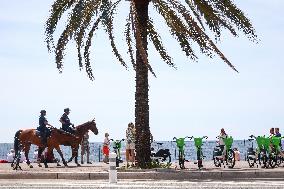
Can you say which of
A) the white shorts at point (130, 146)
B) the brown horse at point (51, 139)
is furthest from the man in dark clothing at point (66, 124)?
the white shorts at point (130, 146)

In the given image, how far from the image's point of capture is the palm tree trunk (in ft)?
75.5

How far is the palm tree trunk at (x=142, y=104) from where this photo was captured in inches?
906

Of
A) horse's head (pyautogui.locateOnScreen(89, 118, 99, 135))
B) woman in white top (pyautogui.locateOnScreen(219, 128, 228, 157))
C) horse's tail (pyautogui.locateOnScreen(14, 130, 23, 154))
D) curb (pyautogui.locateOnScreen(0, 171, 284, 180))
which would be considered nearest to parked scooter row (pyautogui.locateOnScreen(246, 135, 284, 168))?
woman in white top (pyautogui.locateOnScreen(219, 128, 228, 157))

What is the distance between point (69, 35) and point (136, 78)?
286cm

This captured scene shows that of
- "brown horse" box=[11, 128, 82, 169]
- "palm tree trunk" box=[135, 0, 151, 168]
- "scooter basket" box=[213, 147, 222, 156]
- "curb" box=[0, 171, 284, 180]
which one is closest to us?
"curb" box=[0, 171, 284, 180]

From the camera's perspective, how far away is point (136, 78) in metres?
23.3

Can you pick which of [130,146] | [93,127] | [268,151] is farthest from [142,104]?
[130,146]

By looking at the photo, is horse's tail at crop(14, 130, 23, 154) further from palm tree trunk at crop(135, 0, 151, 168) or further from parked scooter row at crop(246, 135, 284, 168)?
parked scooter row at crop(246, 135, 284, 168)

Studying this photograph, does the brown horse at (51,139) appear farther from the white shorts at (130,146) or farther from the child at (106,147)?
the child at (106,147)

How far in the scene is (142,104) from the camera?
75.5 ft

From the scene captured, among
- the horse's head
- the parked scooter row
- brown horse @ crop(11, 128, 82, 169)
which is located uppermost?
the horse's head

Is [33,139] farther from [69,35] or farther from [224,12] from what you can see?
[224,12]

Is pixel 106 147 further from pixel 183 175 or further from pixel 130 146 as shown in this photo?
pixel 183 175

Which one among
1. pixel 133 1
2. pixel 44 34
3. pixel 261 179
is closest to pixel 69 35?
pixel 44 34
